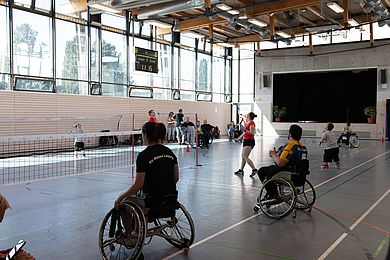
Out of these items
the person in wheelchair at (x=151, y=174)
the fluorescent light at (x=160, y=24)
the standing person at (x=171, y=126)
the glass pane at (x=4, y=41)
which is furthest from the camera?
the standing person at (x=171, y=126)

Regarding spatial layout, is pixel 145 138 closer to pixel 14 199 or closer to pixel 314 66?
pixel 14 199

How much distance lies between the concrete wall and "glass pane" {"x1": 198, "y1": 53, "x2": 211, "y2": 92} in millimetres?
3967

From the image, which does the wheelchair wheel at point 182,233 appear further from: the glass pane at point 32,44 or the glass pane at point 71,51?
the glass pane at point 71,51

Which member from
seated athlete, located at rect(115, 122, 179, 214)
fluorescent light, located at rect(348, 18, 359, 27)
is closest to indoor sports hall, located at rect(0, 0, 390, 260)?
seated athlete, located at rect(115, 122, 179, 214)

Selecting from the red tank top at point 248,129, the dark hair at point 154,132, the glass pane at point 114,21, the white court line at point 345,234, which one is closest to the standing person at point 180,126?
the glass pane at point 114,21

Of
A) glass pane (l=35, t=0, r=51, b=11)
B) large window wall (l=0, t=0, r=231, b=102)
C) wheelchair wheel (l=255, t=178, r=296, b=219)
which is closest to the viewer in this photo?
wheelchair wheel (l=255, t=178, r=296, b=219)

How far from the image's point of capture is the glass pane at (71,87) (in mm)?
17234

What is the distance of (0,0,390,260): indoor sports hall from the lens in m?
4.47

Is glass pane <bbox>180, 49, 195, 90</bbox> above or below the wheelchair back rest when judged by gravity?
above

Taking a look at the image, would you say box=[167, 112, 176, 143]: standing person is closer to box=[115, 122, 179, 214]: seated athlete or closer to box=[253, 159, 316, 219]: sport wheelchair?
box=[253, 159, 316, 219]: sport wheelchair

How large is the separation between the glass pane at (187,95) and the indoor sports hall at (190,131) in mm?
136

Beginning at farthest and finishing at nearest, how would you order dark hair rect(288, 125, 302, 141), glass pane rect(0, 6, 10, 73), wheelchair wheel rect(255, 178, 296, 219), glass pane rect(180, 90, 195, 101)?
glass pane rect(180, 90, 195, 101), glass pane rect(0, 6, 10, 73), dark hair rect(288, 125, 302, 141), wheelchair wheel rect(255, 178, 296, 219)

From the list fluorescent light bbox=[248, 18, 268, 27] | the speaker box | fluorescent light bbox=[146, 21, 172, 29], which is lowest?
the speaker box

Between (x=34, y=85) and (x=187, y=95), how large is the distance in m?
11.0
